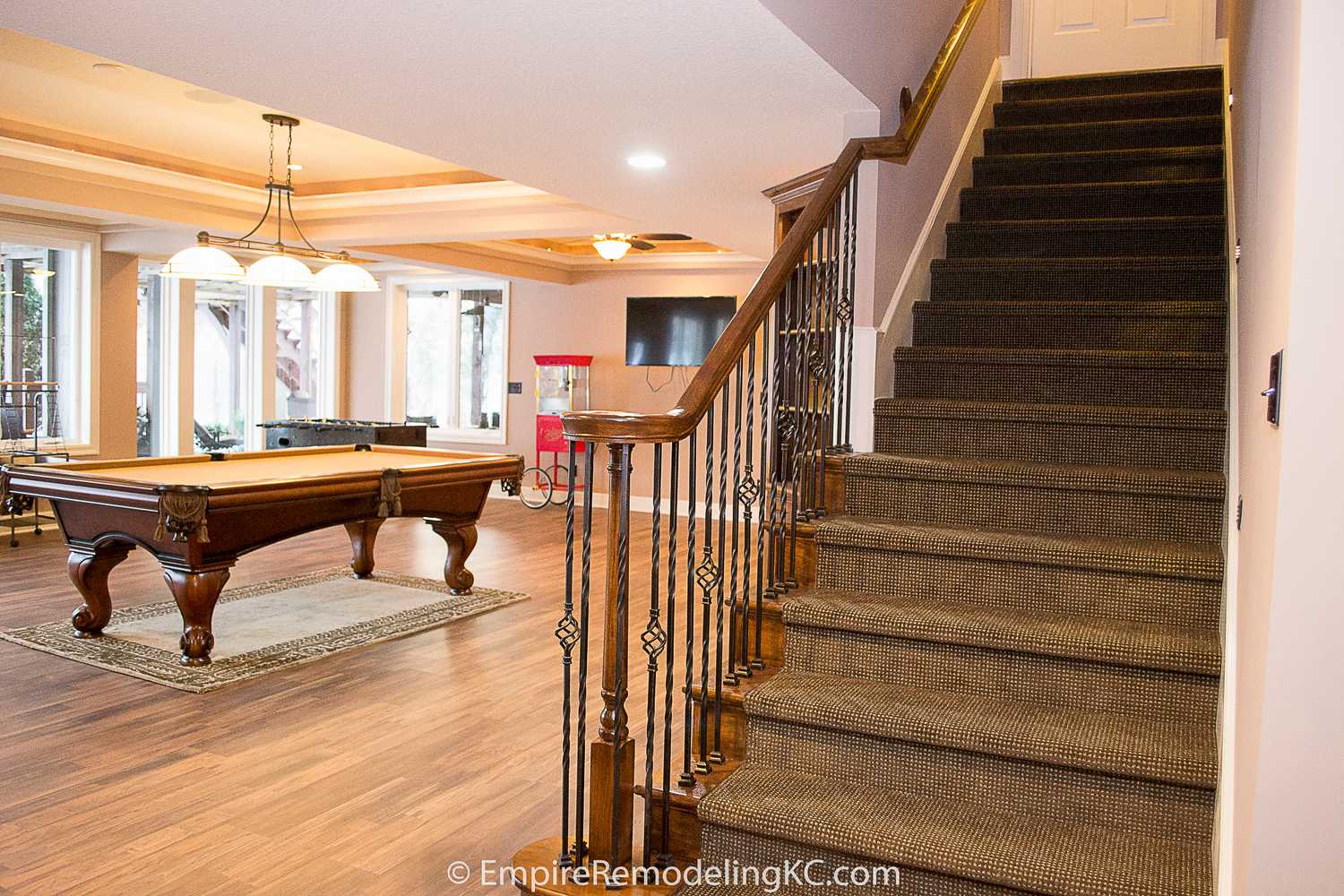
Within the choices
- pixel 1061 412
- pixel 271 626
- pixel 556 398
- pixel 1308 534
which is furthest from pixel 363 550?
pixel 1308 534

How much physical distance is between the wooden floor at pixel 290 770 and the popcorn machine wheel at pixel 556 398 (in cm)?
546

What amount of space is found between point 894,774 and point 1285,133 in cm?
157

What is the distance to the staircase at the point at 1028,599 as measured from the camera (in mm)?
2221

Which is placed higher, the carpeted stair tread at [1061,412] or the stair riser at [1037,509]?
the carpeted stair tread at [1061,412]

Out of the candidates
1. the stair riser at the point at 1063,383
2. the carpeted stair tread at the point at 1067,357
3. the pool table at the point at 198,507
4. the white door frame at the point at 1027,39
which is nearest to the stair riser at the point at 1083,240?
the carpeted stair tread at the point at 1067,357

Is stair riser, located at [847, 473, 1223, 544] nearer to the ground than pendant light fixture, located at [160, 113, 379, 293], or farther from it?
nearer to the ground

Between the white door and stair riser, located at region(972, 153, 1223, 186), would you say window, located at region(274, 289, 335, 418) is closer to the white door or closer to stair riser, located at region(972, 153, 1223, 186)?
the white door

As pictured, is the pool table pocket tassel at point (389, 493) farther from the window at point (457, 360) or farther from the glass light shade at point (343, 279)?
the window at point (457, 360)

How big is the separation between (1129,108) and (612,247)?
4.15 metres

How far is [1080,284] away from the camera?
4.04 metres

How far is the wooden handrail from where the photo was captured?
2.24 metres

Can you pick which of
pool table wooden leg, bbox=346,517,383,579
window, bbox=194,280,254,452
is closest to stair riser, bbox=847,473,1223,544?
pool table wooden leg, bbox=346,517,383,579

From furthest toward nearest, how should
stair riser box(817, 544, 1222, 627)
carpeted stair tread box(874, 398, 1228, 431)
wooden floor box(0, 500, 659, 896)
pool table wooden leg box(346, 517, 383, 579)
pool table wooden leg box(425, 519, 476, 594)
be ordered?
1. pool table wooden leg box(346, 517, 383, 579)
2. pool table wooden leg box(425, 519, 476, 594)
3. carpeted stair tread box(874, 398, 1228, 431)
4. wooden floor box(0, 500, 659, 896)
5. stair riser box(817, 544, 1222, 627)

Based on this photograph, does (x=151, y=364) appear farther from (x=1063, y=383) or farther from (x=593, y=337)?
(x=1063, y=383)
